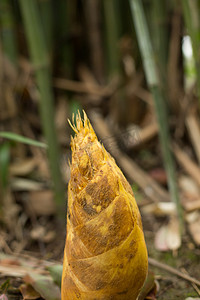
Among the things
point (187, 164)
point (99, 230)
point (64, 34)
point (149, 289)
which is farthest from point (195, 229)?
point (64, 34)

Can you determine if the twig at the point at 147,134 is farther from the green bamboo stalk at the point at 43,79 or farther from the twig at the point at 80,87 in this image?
the green bamboo stalk at the point at 43,79

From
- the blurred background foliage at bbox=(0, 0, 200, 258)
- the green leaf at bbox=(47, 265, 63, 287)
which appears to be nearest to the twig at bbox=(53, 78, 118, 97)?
the blurred background foliage at bbox=(0, 0, 200, 258)

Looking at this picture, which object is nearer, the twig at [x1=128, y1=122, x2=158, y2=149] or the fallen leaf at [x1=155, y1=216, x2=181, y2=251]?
the fallen leaf at [x1=155, y1=216, x2=181, y2=251]

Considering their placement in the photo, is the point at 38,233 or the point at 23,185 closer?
the point at 38,233

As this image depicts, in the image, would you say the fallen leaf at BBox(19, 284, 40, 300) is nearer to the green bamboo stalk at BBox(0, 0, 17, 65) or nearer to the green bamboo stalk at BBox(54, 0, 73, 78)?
the green bamboo stalk at BBox(0, 0, 17, 65)

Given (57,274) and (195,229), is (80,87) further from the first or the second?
Result: (57,274)

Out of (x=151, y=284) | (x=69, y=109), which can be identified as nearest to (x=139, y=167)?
(x=69, y=109)
